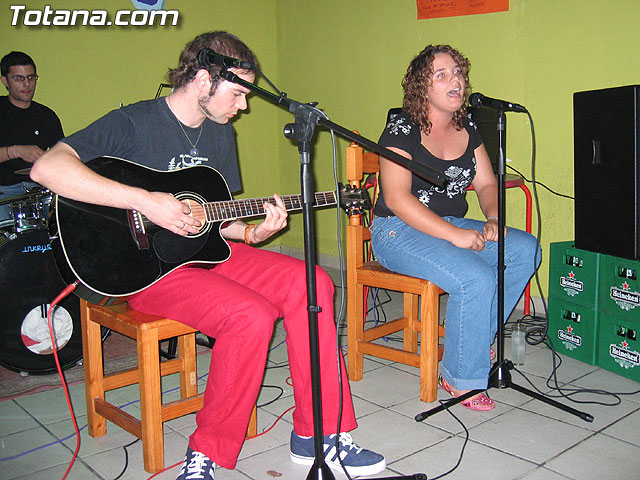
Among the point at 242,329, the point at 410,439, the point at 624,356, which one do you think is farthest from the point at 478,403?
the point at 242,329

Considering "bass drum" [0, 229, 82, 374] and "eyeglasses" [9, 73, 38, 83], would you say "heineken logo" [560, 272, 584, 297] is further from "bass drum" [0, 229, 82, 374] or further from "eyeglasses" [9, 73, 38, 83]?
"eyeglasses" [9, 73, 38, 83]

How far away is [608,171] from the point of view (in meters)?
2.36

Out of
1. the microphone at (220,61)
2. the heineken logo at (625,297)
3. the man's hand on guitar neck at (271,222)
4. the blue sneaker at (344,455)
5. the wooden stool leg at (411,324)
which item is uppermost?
the microphone at (220,61)

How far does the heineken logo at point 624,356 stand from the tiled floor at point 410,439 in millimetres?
63

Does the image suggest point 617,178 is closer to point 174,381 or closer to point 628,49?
point 628,49

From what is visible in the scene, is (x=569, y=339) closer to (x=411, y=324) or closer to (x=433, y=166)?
(x=411, y=324)

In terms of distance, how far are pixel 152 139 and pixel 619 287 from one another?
6.01 ft

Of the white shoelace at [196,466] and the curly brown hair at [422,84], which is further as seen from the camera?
the curly brown hair at [422,84]

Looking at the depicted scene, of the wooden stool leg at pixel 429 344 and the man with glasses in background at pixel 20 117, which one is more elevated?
the man with glasses in background at pixel 20 117

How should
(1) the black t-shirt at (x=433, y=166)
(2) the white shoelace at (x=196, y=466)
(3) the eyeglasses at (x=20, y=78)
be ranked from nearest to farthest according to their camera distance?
(2) the white shoelace at (x=196, y=466) < (1) the black t-shirt at (x=433, y=166) < (3) the eyeglasses at (x=20, y=78)

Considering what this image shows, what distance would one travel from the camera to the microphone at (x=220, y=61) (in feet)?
4.45

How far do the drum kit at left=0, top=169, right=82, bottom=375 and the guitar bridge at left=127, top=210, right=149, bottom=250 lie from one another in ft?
2.98


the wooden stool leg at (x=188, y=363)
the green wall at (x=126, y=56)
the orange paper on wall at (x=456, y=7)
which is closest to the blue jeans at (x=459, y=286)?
the wooden stool leg at (x=188, y=363)

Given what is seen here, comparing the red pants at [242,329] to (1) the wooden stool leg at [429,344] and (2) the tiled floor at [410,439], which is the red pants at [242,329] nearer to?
(2) the tiled floor at [410,439]
